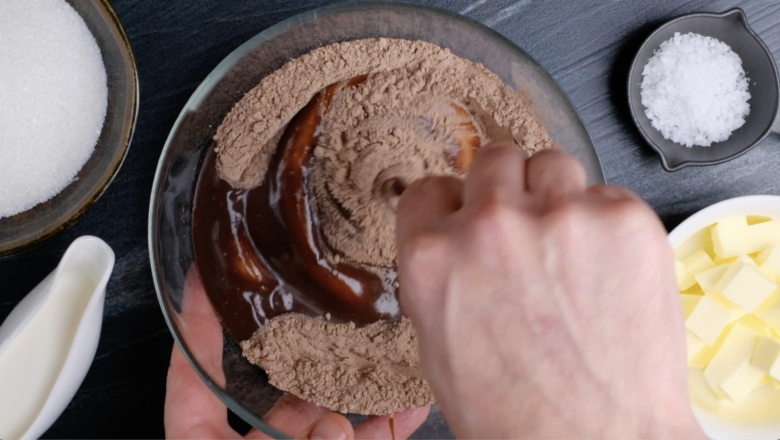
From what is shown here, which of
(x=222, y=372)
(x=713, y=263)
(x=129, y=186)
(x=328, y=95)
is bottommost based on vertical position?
(x=713, y=263)

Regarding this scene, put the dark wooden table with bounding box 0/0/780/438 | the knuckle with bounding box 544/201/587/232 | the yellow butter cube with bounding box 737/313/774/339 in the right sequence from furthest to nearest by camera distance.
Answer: the yellow butter cube with bounding box 737/313/774/339, the dark wooden table with bounding box 0/0/780/438, the knuckle with bounding box 544/201/587/232

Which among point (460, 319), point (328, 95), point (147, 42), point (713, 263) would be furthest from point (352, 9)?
point (713, 263)

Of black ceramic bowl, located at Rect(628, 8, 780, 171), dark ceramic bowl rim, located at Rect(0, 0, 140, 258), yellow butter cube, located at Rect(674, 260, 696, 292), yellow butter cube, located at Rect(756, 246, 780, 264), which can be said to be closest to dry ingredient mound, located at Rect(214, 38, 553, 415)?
dark ceramic bowl rim, located at Rect(0, 0, 140, 258)

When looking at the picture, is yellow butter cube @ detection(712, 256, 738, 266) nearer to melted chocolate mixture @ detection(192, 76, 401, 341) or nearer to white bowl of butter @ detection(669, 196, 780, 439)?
white bowl of butter @ detection(669, 196, 780, 439)

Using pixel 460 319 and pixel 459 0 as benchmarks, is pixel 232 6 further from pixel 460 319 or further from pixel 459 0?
pixel 460 319

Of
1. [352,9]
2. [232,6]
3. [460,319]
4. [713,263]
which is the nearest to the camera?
[460,319]

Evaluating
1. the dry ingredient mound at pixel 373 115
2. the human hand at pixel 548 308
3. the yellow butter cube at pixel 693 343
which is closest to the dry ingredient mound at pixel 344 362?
the dry ingredient mound at pixel 373 115

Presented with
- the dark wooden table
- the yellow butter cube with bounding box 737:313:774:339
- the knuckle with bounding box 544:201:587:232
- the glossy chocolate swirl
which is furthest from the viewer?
the yellow butter cube with bounding box 737:313:774:339
